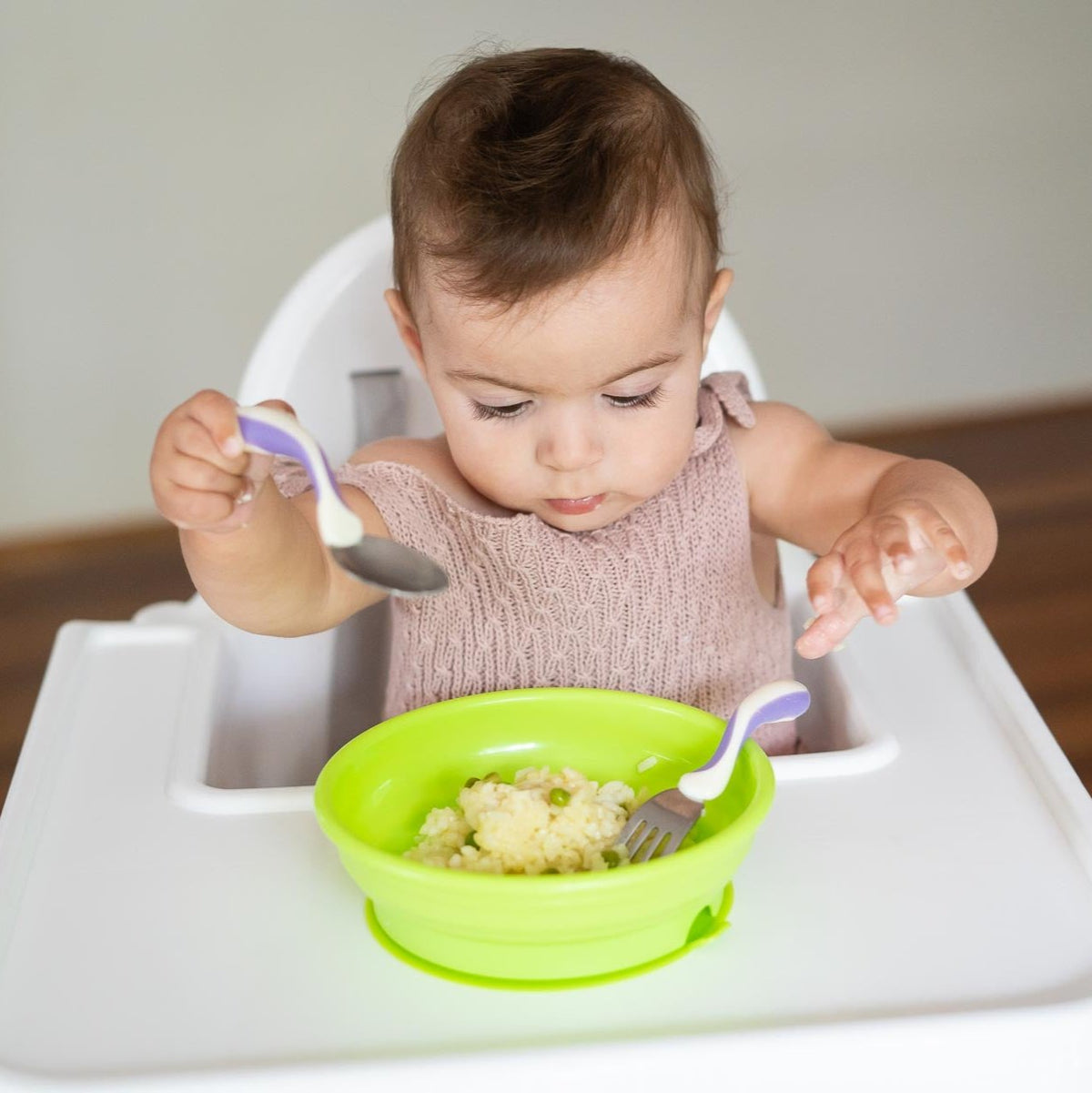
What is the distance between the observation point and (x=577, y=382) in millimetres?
867

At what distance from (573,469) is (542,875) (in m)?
0.32

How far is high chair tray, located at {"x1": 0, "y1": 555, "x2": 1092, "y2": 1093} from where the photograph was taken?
0.64 metres

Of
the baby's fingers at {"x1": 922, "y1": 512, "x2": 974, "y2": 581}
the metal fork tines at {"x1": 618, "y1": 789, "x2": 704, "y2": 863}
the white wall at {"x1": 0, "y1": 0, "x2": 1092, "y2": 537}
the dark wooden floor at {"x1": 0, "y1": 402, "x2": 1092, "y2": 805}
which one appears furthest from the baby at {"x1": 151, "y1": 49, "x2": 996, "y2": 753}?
the white wall at {"x1": 0, "y1": 0, "x2": 1092, "y2": 537}

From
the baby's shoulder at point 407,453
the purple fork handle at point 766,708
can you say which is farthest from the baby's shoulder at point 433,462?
the purple fork handle at point 766,708

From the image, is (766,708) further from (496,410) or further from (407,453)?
(407,453)

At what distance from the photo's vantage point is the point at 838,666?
997mm

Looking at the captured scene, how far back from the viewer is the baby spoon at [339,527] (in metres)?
0.67

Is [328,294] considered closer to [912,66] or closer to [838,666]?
[838,666]

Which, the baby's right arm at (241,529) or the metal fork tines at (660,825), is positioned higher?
the baby's right arm at (241,529)

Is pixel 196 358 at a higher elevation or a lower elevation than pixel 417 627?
lower

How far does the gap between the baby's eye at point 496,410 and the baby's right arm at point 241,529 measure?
0.12m

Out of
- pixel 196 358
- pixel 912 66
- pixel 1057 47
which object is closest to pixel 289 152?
pixel 196 358

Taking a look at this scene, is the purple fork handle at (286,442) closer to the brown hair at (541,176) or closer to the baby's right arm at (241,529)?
the baby's right arm at (241,529)

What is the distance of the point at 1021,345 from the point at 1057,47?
0.59 meters
